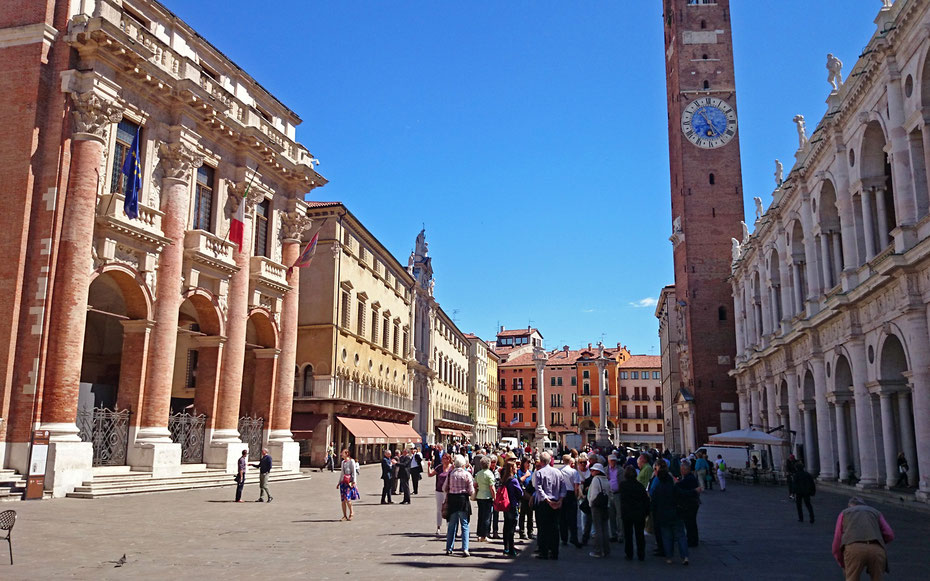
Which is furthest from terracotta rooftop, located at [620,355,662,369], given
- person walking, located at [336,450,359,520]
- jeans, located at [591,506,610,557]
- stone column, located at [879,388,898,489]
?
jeans, located at [591,506,610,557]

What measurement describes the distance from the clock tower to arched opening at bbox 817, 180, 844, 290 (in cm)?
2401

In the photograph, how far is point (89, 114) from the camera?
1977 cm

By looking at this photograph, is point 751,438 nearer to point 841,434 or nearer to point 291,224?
point 841,434

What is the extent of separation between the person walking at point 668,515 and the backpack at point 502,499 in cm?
228

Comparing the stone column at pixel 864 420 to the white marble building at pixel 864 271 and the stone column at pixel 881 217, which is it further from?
the stone column at pixel 881 217

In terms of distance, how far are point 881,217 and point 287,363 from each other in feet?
73.6

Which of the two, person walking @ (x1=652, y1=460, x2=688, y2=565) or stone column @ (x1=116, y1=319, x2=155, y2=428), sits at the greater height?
stone column @ (x1=116, y1=319, x2=155, y2=428)

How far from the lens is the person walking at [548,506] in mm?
10953

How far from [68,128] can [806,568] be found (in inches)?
781

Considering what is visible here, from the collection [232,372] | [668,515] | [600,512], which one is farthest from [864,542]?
[232,372]

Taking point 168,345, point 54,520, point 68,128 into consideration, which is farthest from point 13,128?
point 54,520

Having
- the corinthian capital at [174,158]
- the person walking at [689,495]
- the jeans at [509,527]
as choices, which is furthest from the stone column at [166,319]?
the person walking at [689,495]

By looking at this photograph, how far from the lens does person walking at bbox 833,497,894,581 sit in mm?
7176

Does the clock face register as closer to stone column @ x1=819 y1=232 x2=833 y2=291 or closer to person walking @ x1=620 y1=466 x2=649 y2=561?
stone column @ x1=819 y1=232 x2=833 y2=291
